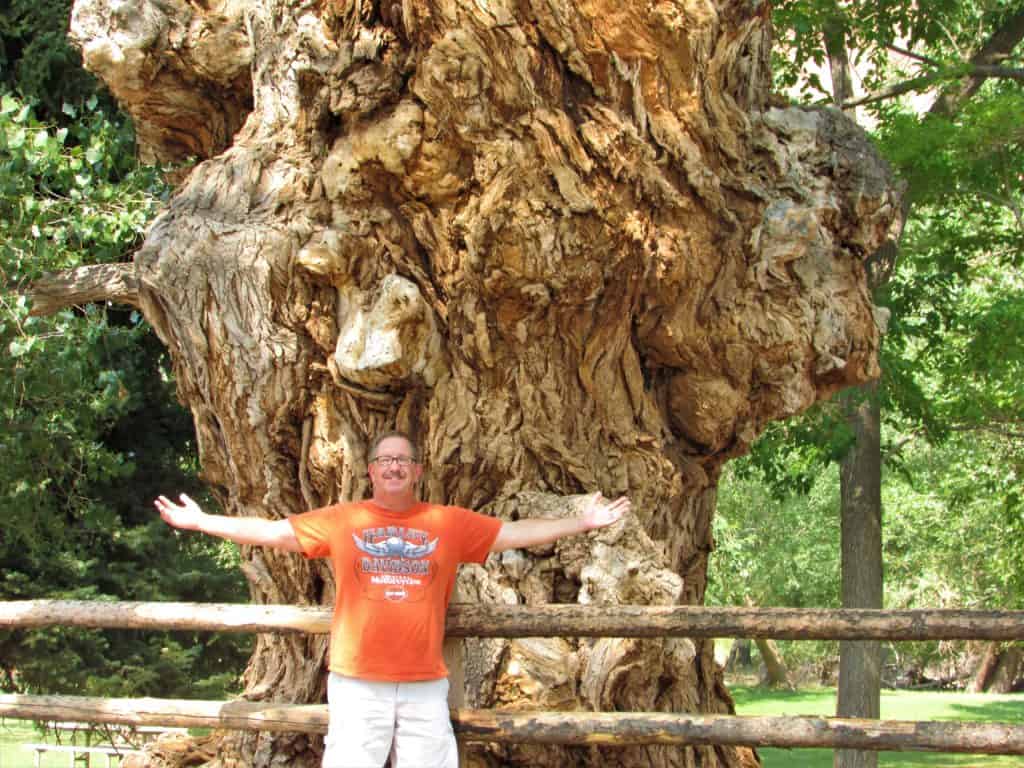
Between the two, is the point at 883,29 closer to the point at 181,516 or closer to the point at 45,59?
the point at 45,59

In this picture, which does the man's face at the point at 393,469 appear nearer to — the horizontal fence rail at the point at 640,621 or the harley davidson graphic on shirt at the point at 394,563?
the harley davidson graphic on shirt at the point at 394,563

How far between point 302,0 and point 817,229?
3024 mm

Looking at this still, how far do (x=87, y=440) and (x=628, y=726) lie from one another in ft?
25.9

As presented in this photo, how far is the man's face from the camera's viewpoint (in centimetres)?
Result: 463

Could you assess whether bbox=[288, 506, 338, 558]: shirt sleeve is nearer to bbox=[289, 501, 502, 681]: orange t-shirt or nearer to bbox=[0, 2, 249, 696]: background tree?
bbox=[289, 501, 502, 681]: orange t-shirt

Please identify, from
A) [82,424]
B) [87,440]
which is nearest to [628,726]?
[82,424]

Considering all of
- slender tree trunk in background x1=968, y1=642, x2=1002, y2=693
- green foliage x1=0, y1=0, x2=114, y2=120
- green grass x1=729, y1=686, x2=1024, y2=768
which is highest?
green foliage x1=0, y1=0, x2=114, y2=120

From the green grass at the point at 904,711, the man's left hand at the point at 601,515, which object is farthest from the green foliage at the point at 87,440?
the green grass at the point at 904,711

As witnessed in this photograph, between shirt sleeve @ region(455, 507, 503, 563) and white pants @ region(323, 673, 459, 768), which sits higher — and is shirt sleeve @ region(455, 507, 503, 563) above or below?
above

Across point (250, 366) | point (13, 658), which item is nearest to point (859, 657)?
point (13, 658)

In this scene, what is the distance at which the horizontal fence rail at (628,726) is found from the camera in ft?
14.4

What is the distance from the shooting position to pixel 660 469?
6.55 m

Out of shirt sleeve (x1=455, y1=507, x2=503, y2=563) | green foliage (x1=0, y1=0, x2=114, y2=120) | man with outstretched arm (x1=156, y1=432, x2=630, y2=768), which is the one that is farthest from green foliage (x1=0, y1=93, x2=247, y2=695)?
shirt sleeve (x1=455, y1=507, x2=503, y2=563)

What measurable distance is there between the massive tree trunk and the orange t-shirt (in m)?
0.96
